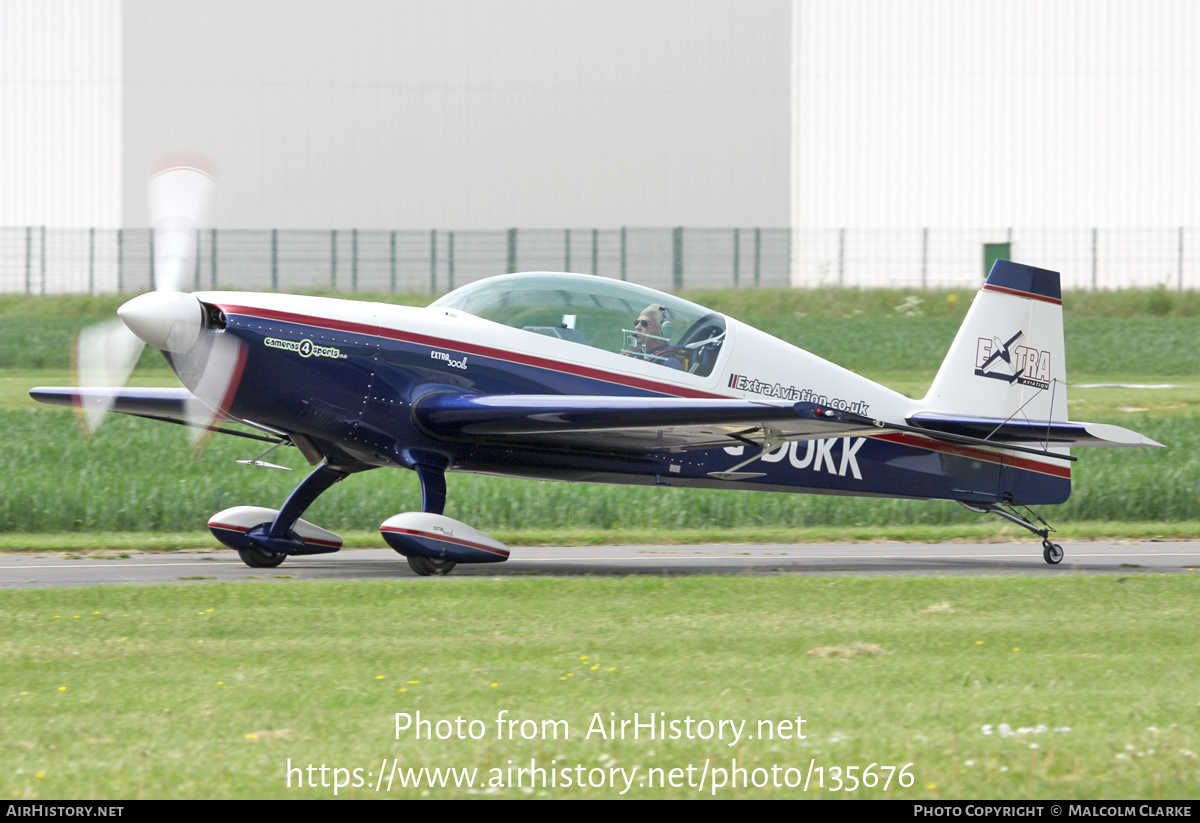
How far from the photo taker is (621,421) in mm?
10398

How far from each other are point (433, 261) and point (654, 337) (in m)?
25.3

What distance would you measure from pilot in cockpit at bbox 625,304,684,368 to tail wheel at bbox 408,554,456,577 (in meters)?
2.48

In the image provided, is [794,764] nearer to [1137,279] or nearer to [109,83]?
[109,83]

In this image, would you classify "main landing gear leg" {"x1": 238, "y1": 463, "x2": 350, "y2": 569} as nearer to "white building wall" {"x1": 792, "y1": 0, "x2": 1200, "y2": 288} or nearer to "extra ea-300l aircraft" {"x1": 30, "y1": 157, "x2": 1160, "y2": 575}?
"extra ea-300l aircraft" {"x1": 30, "y1": 157, "x2": 1160, "y2": 575}

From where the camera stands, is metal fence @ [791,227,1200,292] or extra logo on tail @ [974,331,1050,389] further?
metal fence @ [791,227,1200,292]

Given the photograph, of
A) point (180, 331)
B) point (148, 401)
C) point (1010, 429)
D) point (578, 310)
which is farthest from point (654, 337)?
point (148, 401)

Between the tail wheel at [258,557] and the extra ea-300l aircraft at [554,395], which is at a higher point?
the extra ea-300l aircraft at [554,395]

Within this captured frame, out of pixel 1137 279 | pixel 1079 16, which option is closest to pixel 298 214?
pixel 1079 16

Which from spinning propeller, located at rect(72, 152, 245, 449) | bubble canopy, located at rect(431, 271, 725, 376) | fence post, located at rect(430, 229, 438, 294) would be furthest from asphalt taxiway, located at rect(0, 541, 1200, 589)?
fence post, located at rect(430, 229, 438, 294)

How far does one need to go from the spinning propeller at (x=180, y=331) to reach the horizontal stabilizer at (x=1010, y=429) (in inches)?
255

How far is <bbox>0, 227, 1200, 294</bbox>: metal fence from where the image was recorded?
115 feet

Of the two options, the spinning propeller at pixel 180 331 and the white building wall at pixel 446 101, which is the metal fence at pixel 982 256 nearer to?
the white building wall at pixel 446 101

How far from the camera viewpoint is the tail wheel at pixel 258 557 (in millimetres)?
11555

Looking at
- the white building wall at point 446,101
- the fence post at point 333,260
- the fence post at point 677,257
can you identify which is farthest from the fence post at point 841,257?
the fence post at point 333,260
